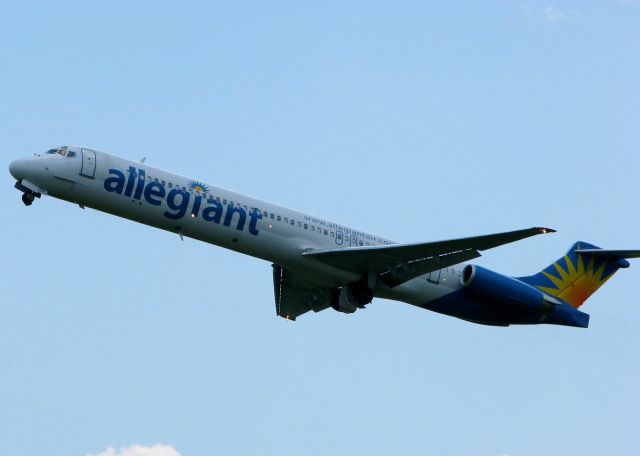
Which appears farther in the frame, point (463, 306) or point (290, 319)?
point (290, 319)

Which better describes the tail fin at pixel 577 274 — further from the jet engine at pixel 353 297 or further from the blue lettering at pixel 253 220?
the blue lettering at pixel 253 220

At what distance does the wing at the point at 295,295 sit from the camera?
34656mm

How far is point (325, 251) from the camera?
3069 cm

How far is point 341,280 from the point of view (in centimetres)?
3198

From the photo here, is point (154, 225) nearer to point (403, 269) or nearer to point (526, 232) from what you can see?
point (403, 269)

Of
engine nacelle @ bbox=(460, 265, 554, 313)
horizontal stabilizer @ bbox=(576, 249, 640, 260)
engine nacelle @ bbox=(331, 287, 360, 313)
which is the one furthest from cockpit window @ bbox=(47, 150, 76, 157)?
horizontal stabilizer @ bbox=(576, 249, 640, 260)

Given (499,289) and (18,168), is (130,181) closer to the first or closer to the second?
(18,168)

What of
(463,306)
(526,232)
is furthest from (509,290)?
(526,232)

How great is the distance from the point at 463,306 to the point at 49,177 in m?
12.8

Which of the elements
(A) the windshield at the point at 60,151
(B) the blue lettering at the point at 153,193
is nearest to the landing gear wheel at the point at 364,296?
(B) the blue lettering at the point at 153,193

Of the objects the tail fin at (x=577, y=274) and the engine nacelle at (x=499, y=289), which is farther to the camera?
the tail fin at (x=577, y=274)

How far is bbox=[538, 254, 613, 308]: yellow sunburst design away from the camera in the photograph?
3503 centimetres

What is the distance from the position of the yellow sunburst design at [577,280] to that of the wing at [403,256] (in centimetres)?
563

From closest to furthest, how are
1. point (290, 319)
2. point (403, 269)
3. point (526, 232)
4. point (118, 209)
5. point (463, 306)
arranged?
point (526, 232) → point (118, 209) → point (403, 269) → point (463, 306) → point (290, 319)
